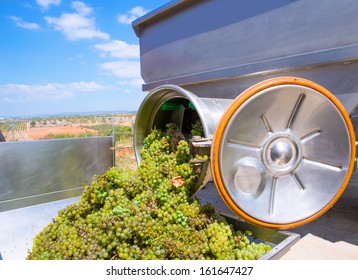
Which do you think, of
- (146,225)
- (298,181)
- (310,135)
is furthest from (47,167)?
(310,135)

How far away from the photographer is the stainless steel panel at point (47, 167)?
8.13 ft

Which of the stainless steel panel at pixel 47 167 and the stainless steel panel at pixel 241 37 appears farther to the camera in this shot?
the stainless steel panel at pixel 47 167

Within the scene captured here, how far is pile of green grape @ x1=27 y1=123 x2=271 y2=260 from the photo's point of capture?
1.58 meters

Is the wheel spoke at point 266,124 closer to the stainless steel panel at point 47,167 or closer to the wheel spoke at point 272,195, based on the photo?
the wheel spoke at point 272,195

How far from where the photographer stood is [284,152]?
1.83 metres

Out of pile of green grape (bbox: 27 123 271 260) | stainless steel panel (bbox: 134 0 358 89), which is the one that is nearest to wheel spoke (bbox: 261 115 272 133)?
stainless steel panel (bbox: 134 0 358 89)

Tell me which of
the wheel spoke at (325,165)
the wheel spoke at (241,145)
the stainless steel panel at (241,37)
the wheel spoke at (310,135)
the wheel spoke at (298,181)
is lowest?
the wheel spoke at (298,181)

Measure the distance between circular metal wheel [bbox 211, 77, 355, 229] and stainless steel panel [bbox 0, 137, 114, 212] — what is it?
189cm

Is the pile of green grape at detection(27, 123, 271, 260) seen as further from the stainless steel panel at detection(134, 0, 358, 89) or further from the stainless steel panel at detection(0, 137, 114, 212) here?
the stainless steel panel at detection(134, 0, 358, 89)

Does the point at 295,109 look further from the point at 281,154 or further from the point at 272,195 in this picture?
the point at 272,195

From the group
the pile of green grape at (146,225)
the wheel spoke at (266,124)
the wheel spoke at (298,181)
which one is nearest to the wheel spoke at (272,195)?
the wheel spoke at (298,181)

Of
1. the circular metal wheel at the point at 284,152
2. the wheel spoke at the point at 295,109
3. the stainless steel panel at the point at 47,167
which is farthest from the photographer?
the stainless steel panel at the point at 47,167

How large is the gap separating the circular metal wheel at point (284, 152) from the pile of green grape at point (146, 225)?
0.26 meters

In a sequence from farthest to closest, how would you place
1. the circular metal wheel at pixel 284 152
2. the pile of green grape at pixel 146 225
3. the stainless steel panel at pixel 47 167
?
the stainless steel panel at pixel 47 167, the circular metal wheel at pixel 284 152, the pile of green grape at pixel 146 225
